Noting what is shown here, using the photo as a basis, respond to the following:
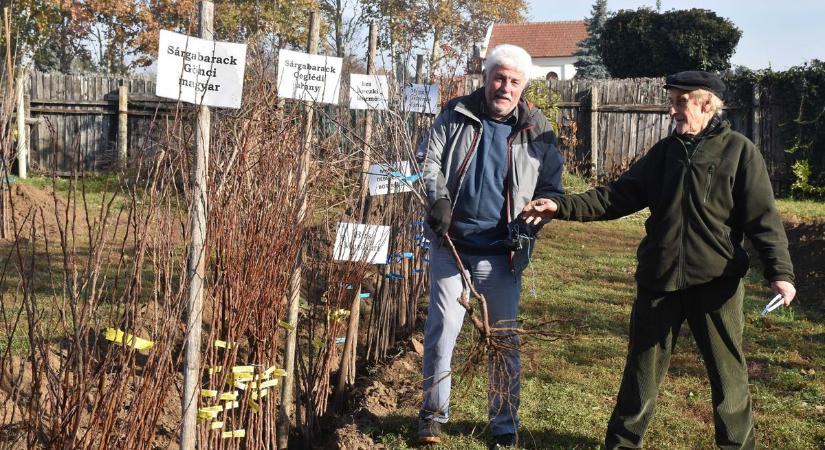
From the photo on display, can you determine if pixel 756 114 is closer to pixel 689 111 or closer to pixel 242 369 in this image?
pixel 689 111

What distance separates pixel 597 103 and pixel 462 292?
13370mm

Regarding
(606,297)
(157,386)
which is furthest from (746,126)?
(157,386)

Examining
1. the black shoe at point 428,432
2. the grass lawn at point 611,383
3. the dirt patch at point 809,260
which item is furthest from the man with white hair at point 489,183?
the dirt patch at point 809,260

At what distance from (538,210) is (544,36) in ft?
148

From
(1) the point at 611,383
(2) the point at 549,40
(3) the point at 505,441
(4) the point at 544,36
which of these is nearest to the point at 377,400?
(3) the point at 505,441

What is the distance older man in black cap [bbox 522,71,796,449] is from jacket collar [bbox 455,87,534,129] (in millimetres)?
393

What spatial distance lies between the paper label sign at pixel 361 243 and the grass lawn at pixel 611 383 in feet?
2.79

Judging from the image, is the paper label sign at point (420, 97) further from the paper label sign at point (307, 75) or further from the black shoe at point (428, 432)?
the black shoe at point (428, 432)

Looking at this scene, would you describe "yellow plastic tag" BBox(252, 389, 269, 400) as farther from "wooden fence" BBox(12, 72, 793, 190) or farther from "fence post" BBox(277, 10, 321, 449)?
"wooden fence" BBox(12, 72, 793, 190)

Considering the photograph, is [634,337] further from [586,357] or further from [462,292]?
[586,357]

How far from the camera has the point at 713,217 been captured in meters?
3.91

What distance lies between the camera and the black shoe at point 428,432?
14.1ft

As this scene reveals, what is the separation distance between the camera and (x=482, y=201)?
409 cm

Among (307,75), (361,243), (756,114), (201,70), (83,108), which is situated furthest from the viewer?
(756,114)
